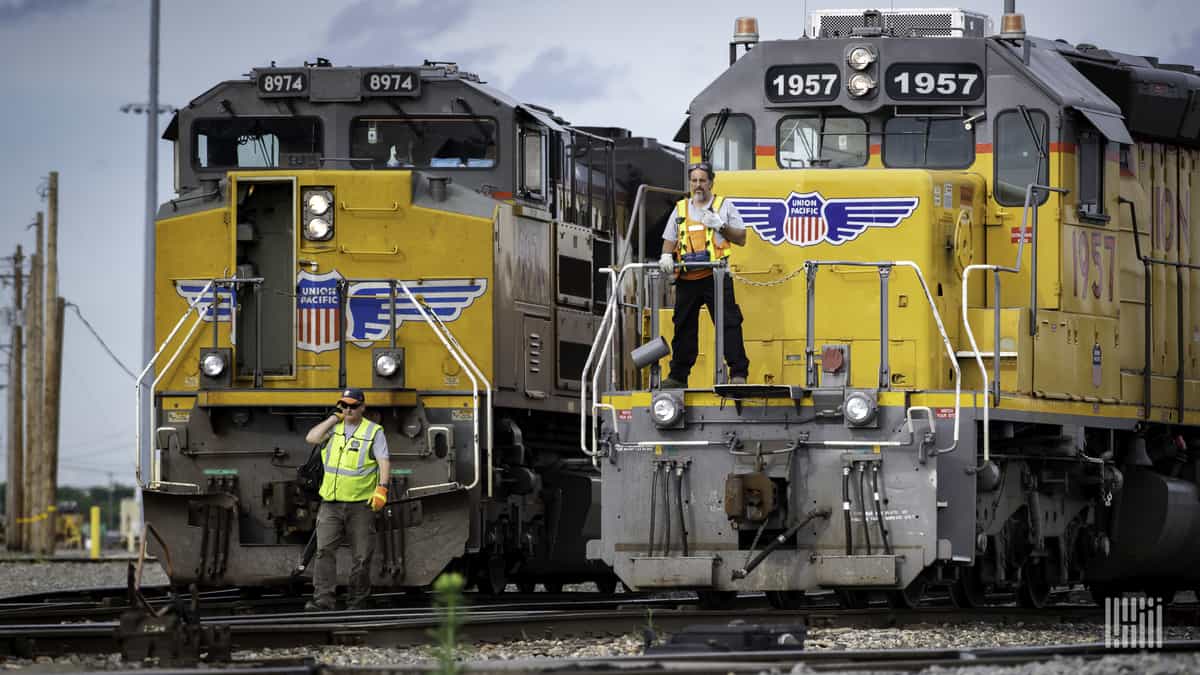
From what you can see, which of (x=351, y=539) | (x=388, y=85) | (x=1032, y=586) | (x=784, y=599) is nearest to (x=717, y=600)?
(x=784, y=599)

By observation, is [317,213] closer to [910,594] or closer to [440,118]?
[440,118]

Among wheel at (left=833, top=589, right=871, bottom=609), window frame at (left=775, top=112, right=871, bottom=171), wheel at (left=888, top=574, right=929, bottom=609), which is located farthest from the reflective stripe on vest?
wheel at (left=888, top=574, right=929, bottom=609)

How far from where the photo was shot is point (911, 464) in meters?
13.0

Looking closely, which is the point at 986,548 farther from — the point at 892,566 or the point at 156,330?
the point at 156,330

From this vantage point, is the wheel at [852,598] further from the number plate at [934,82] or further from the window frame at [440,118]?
the window frame at [440,118]

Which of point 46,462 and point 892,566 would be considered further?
point 46,462

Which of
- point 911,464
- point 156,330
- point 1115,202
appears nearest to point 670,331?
point 911,464

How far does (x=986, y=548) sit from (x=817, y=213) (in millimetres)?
2505

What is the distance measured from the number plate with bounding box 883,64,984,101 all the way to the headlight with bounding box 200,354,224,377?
5527mm

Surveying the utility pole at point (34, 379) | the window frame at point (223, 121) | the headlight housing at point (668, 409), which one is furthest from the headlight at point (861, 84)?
the utility pole at point (34, 379)

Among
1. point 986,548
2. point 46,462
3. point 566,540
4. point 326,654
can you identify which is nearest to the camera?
point 326,654

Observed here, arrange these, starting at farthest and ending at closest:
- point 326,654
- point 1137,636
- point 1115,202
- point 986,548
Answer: point 1115,202 → point 986,548 → point 1137,636 → point 326,654

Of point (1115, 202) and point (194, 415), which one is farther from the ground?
point (1115, 202)

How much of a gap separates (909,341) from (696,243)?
155 centimetres
